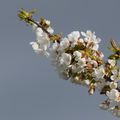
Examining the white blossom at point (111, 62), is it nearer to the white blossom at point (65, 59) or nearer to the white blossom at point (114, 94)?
the white blossom at point (114, 94)

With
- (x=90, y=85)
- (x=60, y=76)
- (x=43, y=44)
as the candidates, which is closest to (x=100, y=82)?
(x=90, y=85)

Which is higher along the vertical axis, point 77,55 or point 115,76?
point 77,55

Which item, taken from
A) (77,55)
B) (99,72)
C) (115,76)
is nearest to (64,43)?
(77,55)

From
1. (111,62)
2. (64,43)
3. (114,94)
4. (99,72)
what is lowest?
(114,94)

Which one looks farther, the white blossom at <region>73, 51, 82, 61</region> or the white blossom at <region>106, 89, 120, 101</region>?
the white blossom at <region>73, 51, 82, 61</region>

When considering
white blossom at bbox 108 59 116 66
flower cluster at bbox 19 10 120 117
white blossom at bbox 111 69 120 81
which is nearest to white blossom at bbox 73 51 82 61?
flower cluster at bbox 19 10 120 117

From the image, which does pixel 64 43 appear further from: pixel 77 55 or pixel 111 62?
pixel 111 62

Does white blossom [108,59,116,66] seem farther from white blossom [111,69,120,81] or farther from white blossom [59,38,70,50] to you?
white blossom [59,38,70,50]

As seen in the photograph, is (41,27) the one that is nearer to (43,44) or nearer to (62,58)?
(43,44)

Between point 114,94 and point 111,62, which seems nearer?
point 114,94
